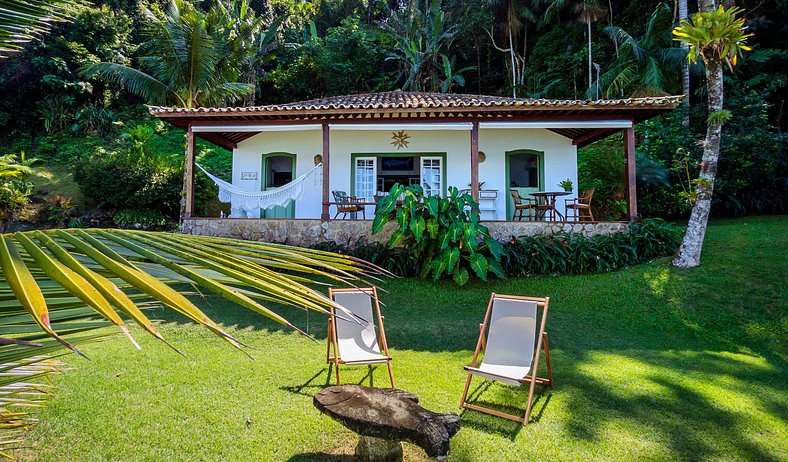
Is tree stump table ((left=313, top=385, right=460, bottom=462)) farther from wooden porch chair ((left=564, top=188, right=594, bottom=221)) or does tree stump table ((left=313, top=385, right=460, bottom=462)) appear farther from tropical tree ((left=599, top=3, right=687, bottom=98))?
tropical tree ((left=599, top=3, right=687, bottom=98))

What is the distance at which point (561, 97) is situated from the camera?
19.6 metres

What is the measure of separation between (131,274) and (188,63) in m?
13.0

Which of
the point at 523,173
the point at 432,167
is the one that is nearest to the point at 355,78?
the point at 432,167

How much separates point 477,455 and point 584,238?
654 centimetres

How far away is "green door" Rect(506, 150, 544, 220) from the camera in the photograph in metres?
10.8

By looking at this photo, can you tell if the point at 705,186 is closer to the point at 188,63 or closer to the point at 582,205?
the point at 582,205

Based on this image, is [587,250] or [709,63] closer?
[709,63]

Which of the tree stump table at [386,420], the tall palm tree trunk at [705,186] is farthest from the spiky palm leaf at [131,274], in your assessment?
the tall palm tree trunk at [705,186]

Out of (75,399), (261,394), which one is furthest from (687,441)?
(75,399)

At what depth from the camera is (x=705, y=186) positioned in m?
7.70

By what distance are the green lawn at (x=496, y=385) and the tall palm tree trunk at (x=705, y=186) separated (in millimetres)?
624

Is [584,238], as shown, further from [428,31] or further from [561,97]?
[428,31]

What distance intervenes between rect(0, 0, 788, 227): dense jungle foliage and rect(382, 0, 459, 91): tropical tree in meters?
0.11

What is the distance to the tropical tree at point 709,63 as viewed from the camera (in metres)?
6.84
